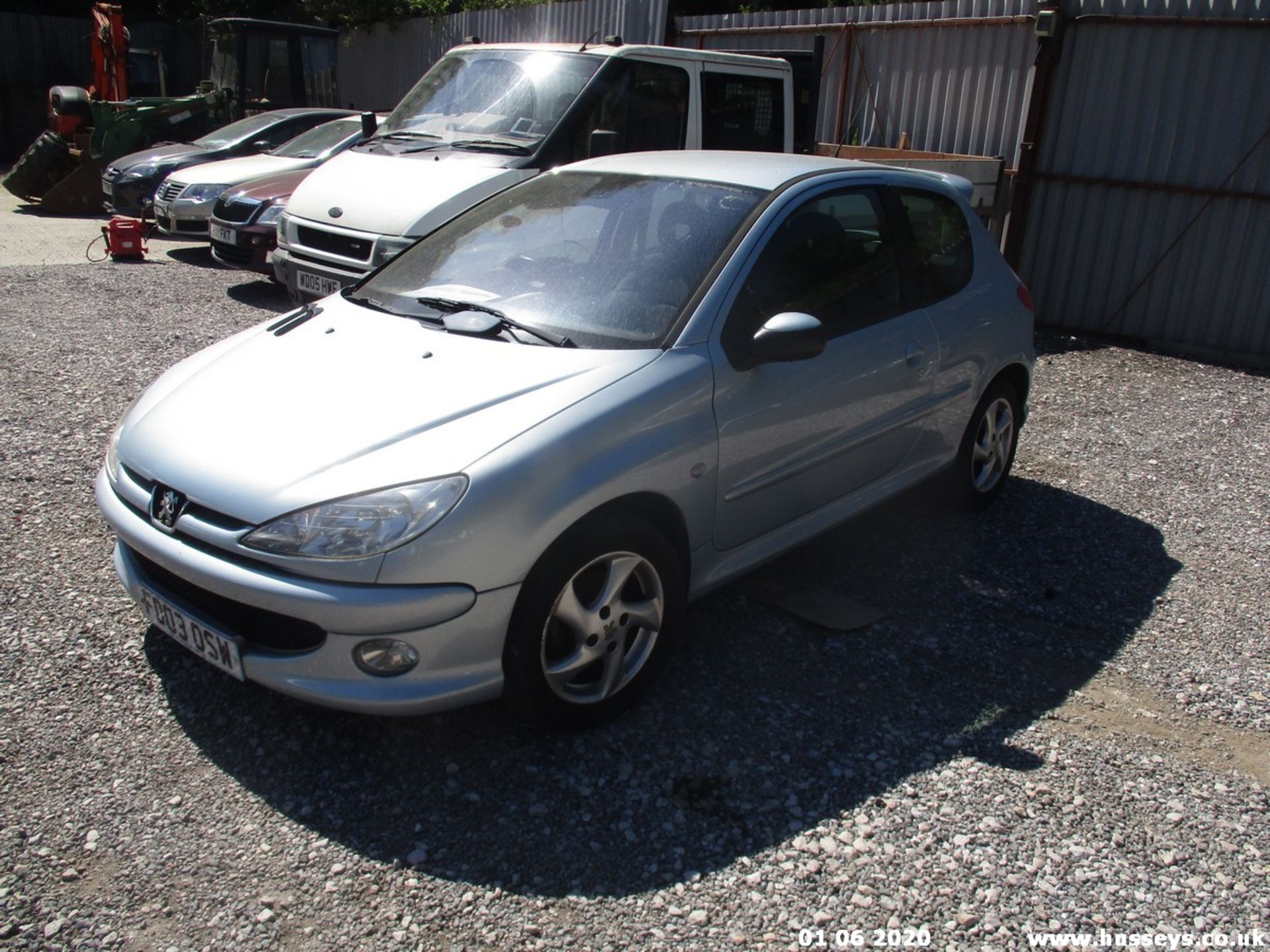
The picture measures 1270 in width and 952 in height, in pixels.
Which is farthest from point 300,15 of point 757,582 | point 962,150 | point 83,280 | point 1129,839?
point 1129,839

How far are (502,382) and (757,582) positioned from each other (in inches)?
65.9

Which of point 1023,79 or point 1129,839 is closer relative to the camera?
point 1129,839

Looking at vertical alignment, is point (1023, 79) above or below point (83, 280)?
above

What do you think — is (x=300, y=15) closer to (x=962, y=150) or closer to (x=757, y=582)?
(x=962, y=150)

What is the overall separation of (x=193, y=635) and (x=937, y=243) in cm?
341

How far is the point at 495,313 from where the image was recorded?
3.71 metres

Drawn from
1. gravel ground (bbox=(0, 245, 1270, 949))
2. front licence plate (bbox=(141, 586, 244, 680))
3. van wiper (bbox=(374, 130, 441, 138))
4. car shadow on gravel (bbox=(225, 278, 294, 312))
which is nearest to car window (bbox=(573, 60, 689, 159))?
van wiper (bbox=(374, 130, 441, 138))

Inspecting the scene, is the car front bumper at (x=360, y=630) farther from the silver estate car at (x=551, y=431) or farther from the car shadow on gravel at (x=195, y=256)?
the car shadow on gravel at (x=195, y=256)

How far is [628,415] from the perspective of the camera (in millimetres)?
3221

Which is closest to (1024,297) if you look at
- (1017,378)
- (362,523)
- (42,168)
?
(1017,378)

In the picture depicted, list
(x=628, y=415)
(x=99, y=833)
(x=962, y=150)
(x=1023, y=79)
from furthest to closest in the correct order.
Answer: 1. (x=962, y=150)
2. (x=1023, y=79)
3. (x=628, y=415)
4. (x=99, y=833)

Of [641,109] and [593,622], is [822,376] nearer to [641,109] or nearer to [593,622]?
[593,622]

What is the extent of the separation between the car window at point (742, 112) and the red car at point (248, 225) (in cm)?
402
